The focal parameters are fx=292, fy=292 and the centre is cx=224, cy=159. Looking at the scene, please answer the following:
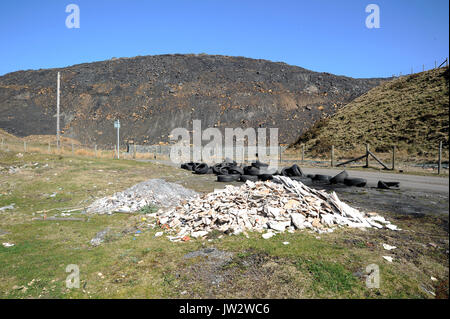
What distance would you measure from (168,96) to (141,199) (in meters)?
58.6

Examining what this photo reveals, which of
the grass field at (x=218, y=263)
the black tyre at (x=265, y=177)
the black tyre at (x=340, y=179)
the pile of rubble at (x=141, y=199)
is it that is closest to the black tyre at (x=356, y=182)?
the black tyre at (x=340, y=179)

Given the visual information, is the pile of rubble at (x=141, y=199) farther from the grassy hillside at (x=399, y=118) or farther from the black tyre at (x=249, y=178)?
the grassy hillside at (x=399, y=118)

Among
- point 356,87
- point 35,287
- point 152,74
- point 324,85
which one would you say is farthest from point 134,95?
point 35,287

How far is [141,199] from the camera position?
962 centimetres

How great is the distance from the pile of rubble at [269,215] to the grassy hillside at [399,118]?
1.42m

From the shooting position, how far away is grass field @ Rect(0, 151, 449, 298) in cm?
391

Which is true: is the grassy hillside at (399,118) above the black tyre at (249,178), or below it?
above

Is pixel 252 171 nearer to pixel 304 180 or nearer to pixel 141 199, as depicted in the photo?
pixel 304 180

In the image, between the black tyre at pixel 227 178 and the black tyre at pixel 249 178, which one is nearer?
the black tyre at pixel 249 178

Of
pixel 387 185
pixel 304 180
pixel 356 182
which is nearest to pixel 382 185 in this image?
pixel 387 185

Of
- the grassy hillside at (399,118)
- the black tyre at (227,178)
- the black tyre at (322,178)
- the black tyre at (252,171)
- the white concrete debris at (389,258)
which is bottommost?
the white concrete debris at (389,258)

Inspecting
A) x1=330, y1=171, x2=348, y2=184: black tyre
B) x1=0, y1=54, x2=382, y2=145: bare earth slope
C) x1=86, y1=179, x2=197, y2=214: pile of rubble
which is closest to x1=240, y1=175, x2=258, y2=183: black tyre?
x1=330, y1=171, x2=348, y2=184: black tyre

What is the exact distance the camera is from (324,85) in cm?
6962

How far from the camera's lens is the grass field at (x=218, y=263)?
3.91 metres
